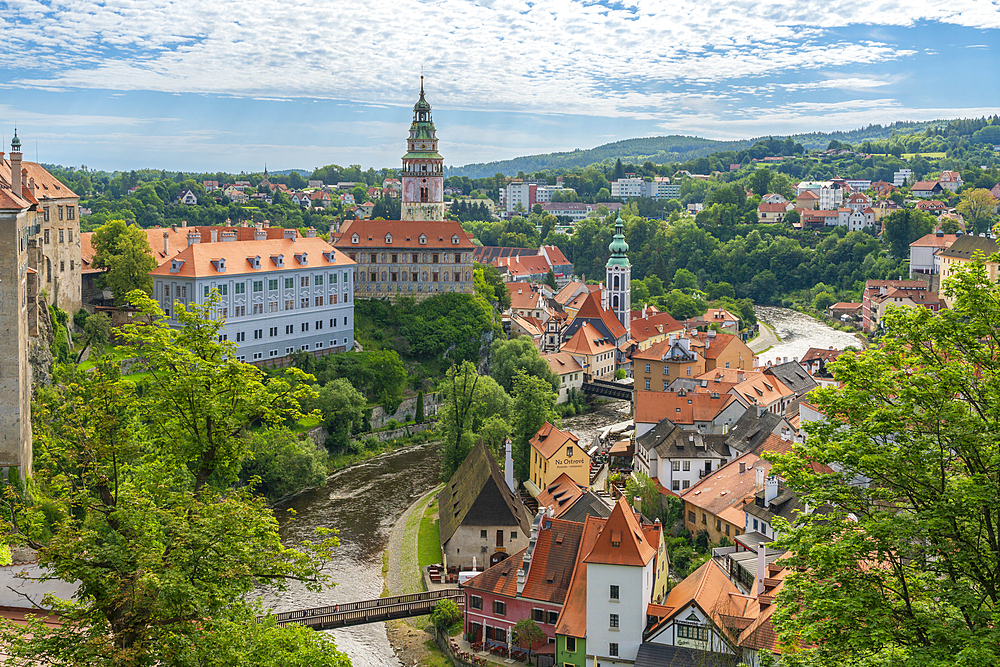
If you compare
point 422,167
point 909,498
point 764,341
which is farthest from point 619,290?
point 909,498

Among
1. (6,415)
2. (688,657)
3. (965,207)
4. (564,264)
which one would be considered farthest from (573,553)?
(965,207)

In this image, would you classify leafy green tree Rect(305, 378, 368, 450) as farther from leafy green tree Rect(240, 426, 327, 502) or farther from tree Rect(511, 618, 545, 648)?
tree Rect(511, 618, 545, 648)

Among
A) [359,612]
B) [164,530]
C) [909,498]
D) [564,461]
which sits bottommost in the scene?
[359,612]

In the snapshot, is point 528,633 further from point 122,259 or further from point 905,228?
point 905,228

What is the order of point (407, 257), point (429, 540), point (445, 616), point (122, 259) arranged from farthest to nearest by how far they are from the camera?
point (407, 257) → point (122, 259) → point (429, 540) → point (445, 616)

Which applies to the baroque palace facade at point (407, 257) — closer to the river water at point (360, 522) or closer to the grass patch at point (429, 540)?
the river water at point (360, 522)

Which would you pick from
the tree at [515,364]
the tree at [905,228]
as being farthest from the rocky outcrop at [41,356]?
the tree at [905,228]

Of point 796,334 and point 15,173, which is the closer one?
point 15,173

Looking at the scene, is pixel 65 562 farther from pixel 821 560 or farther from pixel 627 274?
pixel 627 274

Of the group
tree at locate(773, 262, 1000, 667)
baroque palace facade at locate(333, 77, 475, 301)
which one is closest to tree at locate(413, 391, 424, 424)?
baroque palace facade at locate(333, 77, 475, 301)
